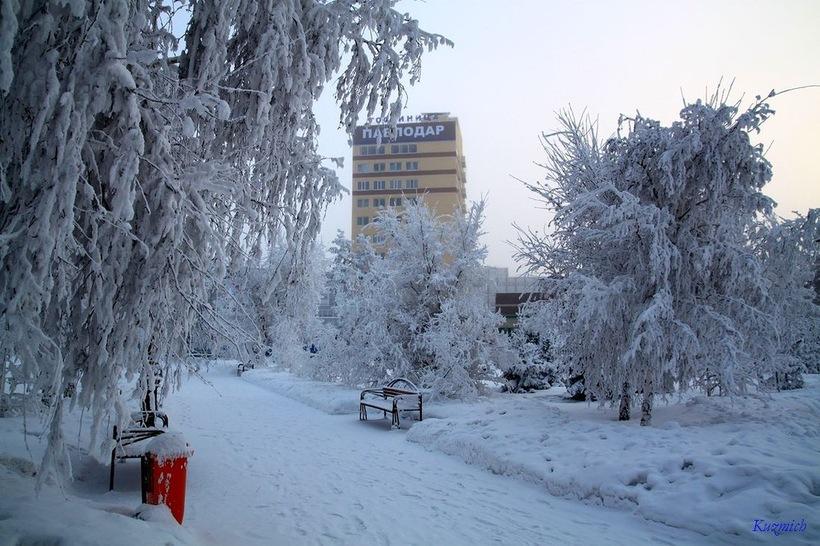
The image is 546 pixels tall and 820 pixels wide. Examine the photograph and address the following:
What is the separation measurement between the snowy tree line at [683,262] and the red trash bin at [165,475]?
627cm

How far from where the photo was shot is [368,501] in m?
5.84

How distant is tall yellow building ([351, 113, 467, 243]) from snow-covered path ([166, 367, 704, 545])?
67614 mm

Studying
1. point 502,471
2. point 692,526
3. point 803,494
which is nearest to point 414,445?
point 502,471

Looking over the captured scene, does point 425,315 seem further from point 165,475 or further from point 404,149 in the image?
point 404,149

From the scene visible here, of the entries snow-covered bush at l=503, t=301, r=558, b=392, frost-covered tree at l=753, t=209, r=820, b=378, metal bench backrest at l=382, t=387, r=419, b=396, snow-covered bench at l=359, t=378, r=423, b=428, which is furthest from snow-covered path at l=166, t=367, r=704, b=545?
snow-covered bush at l=503, t=301, r=558, b=392

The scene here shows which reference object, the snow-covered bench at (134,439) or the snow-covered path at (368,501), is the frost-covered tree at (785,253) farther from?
the snow-covered bench at (134,439)

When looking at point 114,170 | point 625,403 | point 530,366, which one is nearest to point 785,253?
point 625,403

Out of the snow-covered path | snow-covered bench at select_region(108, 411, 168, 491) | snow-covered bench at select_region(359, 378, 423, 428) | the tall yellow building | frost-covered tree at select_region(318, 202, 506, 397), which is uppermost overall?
the tall yellow building

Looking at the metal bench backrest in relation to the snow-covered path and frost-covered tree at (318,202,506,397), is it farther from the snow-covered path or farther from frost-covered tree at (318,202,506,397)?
the snow-covered path

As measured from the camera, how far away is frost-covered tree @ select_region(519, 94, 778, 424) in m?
8.30

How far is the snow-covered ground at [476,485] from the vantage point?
4.43 meters

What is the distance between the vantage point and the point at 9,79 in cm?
245

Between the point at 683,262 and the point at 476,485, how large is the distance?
5.29 metres

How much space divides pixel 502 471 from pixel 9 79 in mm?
6819
